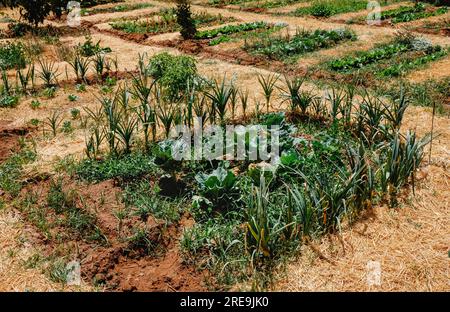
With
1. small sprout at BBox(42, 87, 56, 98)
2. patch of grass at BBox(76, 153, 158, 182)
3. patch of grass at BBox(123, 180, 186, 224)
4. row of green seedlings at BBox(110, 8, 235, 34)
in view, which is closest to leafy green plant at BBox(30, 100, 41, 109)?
small sprout at BBox(42, 87, 56, 98)

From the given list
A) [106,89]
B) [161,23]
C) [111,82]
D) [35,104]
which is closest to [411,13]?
[161,23]

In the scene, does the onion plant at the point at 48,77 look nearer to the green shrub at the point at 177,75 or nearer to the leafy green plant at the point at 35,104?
the leafy green plant at the point at 35,104

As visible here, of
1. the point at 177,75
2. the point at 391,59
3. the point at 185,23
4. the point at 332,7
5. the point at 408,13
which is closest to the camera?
the point at 177,75

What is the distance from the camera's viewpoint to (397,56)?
317 inches

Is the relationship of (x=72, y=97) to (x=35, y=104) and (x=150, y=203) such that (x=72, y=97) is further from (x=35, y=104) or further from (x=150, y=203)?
(x=150, y=203)

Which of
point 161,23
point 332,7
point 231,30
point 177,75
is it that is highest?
point 332,7

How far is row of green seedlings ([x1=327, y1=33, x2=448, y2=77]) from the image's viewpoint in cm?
739

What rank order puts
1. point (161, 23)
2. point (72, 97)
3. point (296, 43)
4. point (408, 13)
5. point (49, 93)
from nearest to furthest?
point (72, 97), point (49, 93), point (296, 43), point (408, 13), point (161, 23)

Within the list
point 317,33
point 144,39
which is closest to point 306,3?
point 317,33

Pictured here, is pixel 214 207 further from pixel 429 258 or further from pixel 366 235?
pixel 429 258

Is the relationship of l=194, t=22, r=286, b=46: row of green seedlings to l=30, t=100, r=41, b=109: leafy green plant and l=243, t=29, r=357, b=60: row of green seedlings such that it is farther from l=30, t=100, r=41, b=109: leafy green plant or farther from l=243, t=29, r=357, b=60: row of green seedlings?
l=30, t=100, r=41, b=109: leafy green plant

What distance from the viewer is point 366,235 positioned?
3.41 metres

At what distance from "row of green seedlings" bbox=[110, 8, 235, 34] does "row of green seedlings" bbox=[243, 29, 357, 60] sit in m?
2.86

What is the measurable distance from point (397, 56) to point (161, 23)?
21.2 feet
